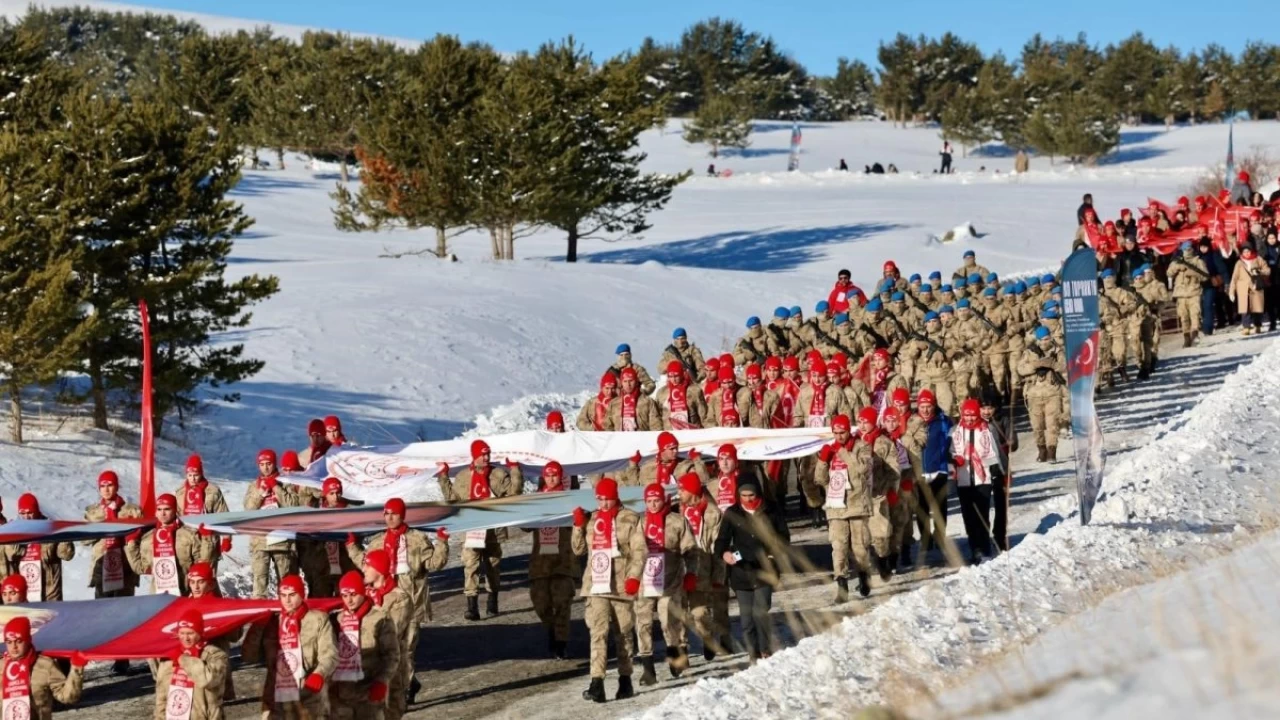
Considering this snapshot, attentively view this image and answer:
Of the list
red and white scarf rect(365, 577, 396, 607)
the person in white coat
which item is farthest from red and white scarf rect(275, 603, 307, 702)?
the person in white coat

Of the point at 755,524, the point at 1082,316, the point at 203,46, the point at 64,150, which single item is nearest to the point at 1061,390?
the point at 1082,316

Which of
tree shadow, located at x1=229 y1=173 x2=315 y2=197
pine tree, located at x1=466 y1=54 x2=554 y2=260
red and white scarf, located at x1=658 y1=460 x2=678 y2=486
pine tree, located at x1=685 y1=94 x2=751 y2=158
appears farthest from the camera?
pine tree, located at x1=685 y1=94 x2=751 y2=158

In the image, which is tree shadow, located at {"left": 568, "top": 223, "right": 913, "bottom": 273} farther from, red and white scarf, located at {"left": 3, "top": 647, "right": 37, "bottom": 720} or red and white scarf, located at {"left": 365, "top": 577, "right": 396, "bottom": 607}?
red and white scarf, located at {"left": 3, "top": 647, "right": 37, "bottom": 720}

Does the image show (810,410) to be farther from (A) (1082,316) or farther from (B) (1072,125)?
(B) (1072,125)

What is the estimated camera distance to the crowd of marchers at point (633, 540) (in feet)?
39.0

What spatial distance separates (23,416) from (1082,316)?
61.9 feet

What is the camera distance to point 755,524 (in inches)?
546

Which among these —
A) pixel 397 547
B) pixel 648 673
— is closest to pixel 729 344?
pixel 397 547

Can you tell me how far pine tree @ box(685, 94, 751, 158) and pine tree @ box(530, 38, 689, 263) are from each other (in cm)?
4546

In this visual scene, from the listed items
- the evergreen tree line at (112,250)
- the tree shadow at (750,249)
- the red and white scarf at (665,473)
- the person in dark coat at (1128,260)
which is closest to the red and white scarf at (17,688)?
the red and white scarf at (665,473)

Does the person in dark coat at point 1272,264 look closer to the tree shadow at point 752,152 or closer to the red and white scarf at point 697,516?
the red and white scarf at point 697,516

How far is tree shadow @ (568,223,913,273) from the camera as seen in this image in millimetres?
61312

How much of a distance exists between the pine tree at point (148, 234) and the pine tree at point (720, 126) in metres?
75.5

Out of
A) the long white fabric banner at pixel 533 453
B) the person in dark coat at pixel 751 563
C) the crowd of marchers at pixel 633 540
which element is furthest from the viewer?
the long white fabric banner at pixel 533 453
